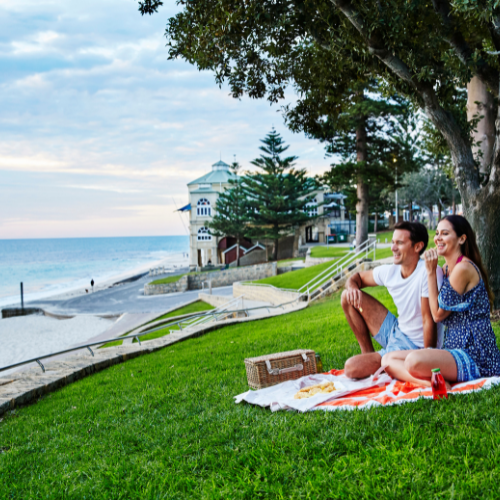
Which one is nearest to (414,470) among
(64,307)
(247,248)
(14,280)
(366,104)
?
(366,104)

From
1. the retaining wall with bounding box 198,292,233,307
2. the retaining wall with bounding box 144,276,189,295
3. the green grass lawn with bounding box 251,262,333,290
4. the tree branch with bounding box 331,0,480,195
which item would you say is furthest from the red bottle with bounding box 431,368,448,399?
the retaining wall with bounding box 144,276,189,295

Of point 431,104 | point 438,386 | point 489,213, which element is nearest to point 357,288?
point 438,386

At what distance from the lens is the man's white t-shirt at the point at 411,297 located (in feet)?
12.0

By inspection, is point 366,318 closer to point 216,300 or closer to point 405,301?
point 405,301

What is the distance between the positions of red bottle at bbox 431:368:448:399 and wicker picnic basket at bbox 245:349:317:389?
1458mm

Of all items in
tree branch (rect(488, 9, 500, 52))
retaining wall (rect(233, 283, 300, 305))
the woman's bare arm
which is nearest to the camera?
the woman's bare arm

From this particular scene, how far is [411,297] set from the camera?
376 centimetres

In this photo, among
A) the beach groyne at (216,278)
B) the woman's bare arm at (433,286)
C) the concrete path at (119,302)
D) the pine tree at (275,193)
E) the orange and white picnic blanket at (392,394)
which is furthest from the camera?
the pine tree at (275,193)

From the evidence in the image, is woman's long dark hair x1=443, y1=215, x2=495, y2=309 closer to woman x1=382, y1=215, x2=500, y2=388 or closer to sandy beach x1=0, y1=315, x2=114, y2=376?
woman x1=382, y1=215, x2=500, y2=388

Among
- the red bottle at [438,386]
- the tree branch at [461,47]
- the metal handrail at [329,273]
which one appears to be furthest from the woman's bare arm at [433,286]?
the metal handrail at [329,273]

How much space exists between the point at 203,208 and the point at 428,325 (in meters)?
44.6

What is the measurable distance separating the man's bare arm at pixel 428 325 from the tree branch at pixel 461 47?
3.98 m

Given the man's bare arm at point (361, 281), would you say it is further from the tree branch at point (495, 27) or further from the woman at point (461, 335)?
the tree branch at point (495, 27)

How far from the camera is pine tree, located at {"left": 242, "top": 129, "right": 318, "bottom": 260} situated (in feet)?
128
